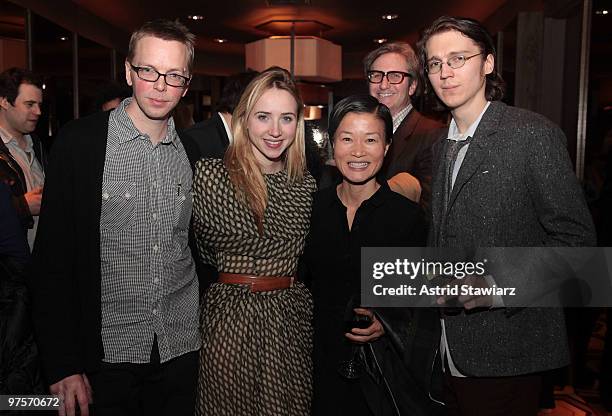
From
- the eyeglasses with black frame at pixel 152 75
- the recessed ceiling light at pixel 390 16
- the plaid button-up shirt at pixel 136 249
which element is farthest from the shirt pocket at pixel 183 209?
the recessed ceiling light at pixel 390 16

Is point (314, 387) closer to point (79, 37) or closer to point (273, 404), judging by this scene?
point (273, 404)

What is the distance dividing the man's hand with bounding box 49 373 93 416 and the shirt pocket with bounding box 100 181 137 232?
1.53 ft

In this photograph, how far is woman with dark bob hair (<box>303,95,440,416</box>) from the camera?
1.80 m

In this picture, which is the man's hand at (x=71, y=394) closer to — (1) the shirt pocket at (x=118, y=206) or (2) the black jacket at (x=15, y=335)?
(2) the black jacket at (x=15, y=335)

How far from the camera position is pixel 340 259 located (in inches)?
78.3

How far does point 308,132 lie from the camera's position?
285cm

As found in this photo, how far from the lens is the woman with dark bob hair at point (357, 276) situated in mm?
1802

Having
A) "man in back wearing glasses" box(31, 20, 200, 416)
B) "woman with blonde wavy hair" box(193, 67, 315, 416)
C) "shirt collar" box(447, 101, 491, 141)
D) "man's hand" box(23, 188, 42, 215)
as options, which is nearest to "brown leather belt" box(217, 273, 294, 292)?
"woman with blonde wavy hair" box(193, 67, 315, 416)

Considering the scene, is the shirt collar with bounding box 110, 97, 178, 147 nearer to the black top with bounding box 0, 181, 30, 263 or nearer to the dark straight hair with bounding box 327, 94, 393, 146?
the black top with bounding box 0, 181, 30, 263

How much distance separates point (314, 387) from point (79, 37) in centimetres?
690

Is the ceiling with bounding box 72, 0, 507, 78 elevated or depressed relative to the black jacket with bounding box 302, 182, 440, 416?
elevated

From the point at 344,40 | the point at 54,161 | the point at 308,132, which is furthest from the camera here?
the point at 344,40

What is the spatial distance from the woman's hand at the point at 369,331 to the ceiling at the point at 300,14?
213 inches

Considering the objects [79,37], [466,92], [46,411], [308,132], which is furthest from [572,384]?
[79,37]
